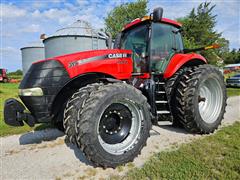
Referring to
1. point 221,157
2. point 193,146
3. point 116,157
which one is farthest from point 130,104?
point 221,157

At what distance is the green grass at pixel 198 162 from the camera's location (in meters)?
2.49

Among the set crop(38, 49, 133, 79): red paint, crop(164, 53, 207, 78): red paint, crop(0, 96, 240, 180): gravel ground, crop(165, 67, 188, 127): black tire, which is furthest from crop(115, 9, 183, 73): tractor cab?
crop(0, 96, 240, 180): gravel ground

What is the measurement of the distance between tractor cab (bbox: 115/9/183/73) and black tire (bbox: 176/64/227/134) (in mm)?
653

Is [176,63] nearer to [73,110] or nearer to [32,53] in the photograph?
[73,110]

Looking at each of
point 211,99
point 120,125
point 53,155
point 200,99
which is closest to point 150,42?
point 200,99

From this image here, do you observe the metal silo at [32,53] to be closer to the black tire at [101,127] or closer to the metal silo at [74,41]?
the metal silo at [74,41]

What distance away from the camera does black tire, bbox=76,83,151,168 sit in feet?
8.24

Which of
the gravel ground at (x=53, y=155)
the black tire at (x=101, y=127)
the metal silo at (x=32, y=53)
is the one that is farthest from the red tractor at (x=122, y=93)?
the metal silo at (x=32, y=53)

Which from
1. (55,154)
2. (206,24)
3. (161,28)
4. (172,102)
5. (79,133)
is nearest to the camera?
(79,133)

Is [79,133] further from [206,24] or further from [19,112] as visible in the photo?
[206,24]

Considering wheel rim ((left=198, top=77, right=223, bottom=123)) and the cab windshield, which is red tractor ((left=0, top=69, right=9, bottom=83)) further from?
wheel rim ((left=198, top=77, right=223, bottom=123))

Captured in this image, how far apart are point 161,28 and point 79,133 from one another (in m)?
2.93

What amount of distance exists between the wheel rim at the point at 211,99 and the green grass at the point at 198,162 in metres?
0.79

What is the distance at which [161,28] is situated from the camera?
417 centimetres
